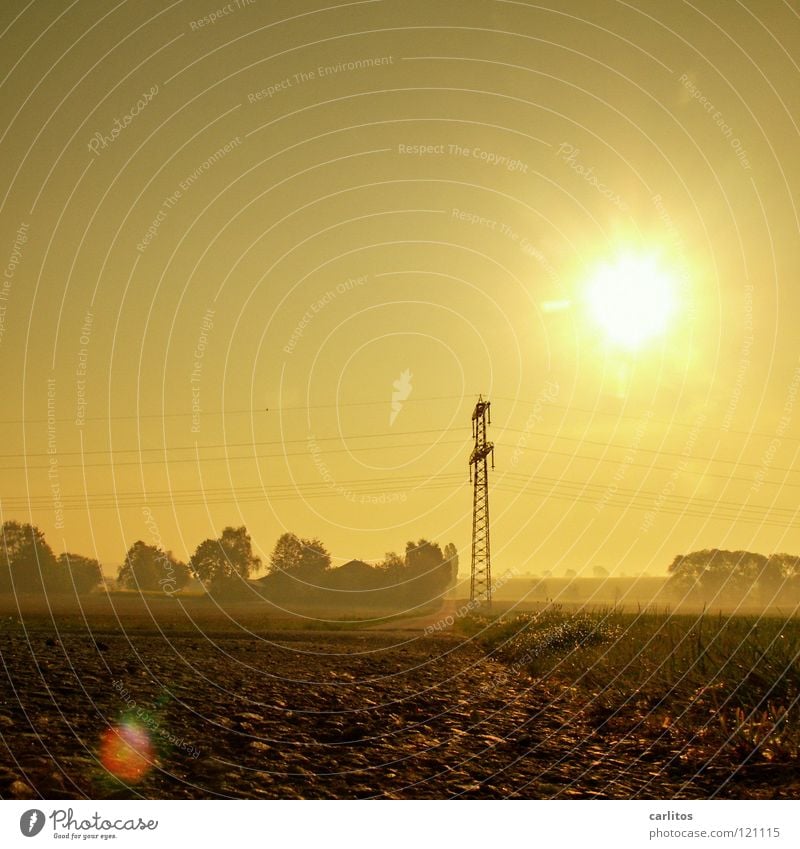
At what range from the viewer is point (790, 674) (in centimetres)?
1395

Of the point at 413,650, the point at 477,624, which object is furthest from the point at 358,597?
the point at 413,650

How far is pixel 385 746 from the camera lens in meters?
11.0

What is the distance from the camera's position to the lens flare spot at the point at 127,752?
9.38m

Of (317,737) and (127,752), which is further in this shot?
(317,737)

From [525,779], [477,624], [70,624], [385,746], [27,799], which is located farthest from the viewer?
[477,624]

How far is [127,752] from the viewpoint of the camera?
386 inches

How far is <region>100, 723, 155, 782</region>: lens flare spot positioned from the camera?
9375 mm

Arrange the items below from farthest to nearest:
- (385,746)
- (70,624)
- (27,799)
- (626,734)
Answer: (70,624), (626,734), (385,746), (27,799)

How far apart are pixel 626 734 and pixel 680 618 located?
10.4 meters

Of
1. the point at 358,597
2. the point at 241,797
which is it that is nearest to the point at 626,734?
the point at 241,797
